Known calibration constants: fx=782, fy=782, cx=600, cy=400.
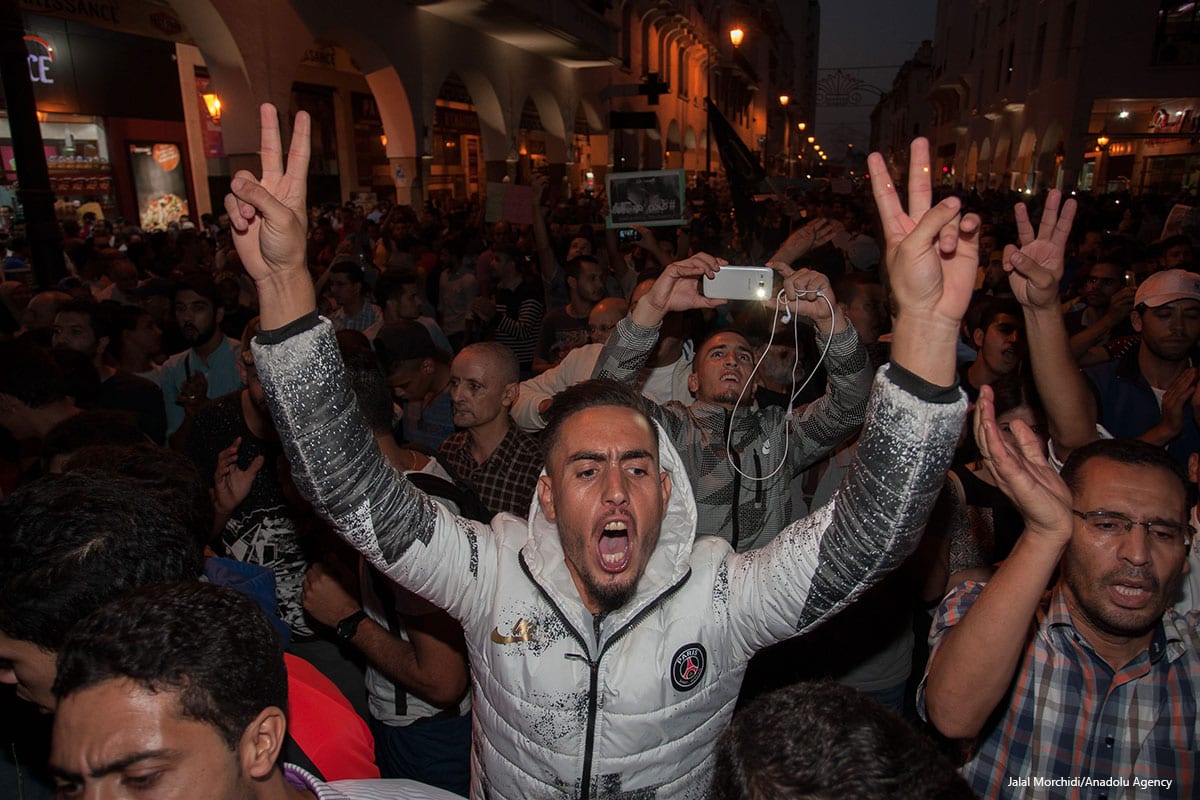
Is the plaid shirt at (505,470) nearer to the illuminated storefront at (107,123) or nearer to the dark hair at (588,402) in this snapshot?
the dark hair at (588,402)

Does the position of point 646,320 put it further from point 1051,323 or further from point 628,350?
point 1051,323

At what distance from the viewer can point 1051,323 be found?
2.70 m

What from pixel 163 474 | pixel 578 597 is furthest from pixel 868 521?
pixel 163 474

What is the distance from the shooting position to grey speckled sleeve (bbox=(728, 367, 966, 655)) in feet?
5.44

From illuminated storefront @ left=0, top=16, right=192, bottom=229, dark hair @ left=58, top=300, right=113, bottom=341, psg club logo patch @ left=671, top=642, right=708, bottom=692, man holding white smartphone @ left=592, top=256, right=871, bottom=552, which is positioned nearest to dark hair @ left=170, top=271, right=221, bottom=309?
dark hair @ left=58, top=300, right=113, bottom=341

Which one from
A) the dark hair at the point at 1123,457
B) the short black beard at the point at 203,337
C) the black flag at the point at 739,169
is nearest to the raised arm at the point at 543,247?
the black flag at the point at 739,169

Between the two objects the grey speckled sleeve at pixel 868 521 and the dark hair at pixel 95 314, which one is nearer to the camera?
the grey speckled sleeve at pixel 868 521

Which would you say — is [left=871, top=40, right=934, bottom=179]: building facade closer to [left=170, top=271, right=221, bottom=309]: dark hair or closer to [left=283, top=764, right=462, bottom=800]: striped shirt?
[left=170, top=271, right=221, bottom=309]: dark hair

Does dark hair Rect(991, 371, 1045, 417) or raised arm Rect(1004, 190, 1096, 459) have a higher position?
raised arm Rect(1004, 190, 1096, 459)

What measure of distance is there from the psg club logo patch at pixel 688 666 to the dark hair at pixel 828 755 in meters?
0.53

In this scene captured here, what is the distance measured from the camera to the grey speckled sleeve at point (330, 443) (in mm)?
1792

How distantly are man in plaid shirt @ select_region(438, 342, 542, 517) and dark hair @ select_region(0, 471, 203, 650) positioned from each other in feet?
5.91

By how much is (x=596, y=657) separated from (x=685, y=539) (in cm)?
40

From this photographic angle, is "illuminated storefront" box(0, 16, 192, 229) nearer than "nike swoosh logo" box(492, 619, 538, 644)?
No
